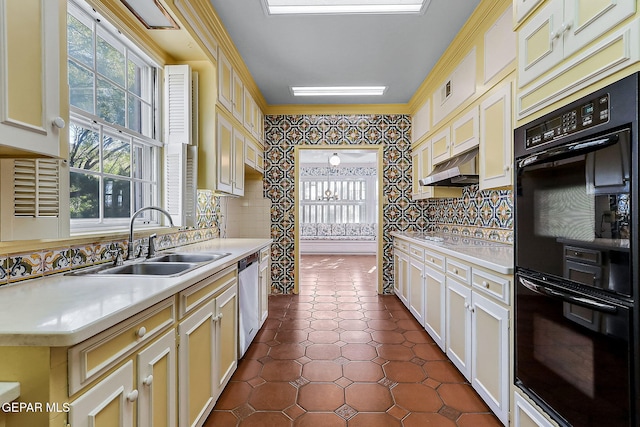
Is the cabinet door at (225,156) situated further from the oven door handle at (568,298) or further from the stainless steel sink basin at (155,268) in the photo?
the oven door handle at (568,298)

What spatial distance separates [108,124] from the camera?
1819 millimetres

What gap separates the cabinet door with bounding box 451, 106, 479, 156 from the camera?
2.51 meters

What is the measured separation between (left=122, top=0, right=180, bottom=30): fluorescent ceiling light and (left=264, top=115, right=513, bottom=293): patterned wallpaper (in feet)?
8.02

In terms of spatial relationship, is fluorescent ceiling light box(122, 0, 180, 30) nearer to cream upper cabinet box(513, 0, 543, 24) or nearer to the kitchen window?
the kitchen window

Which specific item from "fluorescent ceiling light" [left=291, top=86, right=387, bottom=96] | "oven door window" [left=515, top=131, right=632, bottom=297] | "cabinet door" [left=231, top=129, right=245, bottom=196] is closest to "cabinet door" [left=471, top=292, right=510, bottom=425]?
"oven door window" [left=515, top=131, right=632, bottom=297]

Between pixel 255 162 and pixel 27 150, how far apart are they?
2946 mm

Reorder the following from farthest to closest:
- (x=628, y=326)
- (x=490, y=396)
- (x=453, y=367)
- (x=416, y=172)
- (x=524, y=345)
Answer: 1. (x=416, y=172)
2. (x=453, y=367)
3. (x=490, y=396)
4. (x=524, y=345)
5. (x=628, y=326)

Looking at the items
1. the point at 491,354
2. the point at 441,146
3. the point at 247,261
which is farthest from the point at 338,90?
the point at 491,354

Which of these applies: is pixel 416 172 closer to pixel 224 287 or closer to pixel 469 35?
pixel 469 35

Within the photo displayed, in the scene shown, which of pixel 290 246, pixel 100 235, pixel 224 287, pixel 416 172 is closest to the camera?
pixel 100 235

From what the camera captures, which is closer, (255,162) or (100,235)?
(100,235)

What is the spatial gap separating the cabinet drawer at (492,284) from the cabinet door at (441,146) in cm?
154

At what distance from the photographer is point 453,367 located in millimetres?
2303

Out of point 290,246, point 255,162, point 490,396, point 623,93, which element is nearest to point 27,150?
point 623,93
